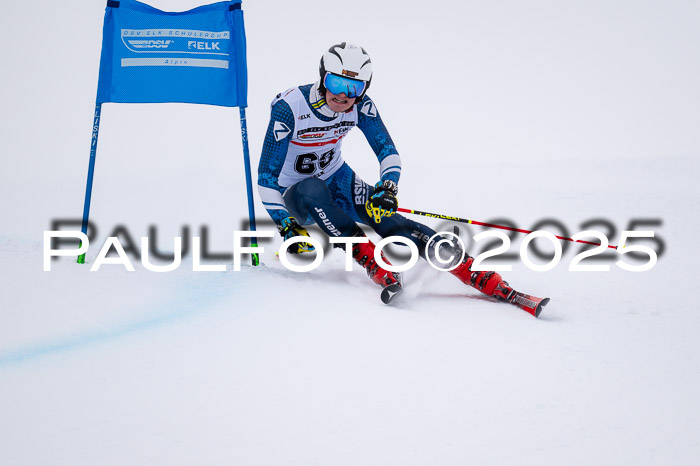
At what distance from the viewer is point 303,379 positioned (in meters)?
2.76

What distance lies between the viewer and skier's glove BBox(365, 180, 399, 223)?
167 inches

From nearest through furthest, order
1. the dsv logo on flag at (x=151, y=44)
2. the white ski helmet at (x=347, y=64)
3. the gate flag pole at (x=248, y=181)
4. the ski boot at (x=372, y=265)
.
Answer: the white ski helmet at (x=347, y=64)
the ski boot at (x=372, y=265)
the dsv logo on flag at (x=151, y=44)
the gate flag pole at (x=248, y=181)

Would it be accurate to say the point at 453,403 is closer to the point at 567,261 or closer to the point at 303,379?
the point at 303,379

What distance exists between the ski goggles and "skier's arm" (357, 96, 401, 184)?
308 millimetres

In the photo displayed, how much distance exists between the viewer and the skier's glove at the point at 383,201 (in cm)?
423

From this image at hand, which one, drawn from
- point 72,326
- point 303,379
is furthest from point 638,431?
point 72,326

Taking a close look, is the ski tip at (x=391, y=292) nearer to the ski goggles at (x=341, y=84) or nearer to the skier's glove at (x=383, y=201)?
the skier's glove at (x=383, y=201)

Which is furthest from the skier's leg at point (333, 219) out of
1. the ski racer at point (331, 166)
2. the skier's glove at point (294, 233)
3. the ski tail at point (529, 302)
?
the ski tail at point (529, 302)

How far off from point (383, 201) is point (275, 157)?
31.8 inches

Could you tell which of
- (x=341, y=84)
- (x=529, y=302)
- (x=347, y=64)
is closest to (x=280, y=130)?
(x=341, y=84)

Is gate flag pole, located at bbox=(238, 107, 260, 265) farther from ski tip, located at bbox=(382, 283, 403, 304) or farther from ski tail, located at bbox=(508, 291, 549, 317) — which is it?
ski tail, located at bbox=(508, 291, 549, 317)

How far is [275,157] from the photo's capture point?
4266mm

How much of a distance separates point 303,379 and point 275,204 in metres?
1.75

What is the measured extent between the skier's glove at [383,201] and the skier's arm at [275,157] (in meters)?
0.61
